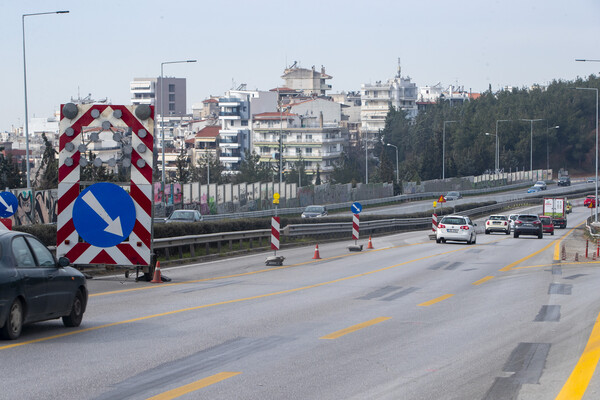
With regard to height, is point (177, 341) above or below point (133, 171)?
below

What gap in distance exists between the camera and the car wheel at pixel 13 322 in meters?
10.8

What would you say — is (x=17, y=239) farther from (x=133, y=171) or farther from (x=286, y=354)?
(x=133, y=171)

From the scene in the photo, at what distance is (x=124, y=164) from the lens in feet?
55.6

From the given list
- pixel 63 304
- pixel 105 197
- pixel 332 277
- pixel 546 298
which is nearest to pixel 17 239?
pixel 63 304

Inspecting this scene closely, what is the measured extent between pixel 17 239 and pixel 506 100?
599ft

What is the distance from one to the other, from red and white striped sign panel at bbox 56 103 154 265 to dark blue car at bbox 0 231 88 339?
13.3 feet

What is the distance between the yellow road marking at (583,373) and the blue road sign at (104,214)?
8.66 metres

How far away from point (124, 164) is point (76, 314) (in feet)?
16.0

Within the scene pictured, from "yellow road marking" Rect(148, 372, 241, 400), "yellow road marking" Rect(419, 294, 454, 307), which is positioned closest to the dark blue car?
"yellow road marking" Rect(148, 372, 241, 400)

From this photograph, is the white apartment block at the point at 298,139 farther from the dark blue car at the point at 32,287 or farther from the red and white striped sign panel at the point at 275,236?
the dark blue car at the point at 32,287

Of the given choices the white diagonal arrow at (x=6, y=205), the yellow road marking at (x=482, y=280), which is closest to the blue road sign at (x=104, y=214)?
the white diagonal arrow at (x=6, y=205)

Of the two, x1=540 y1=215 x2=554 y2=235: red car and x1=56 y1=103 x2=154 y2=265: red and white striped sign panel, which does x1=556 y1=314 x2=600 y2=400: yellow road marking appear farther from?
x1=540 y1=215 x2=554 y2=235: red car

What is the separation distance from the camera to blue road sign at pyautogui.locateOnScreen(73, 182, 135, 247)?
55.1ft

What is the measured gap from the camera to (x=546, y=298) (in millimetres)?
17891
